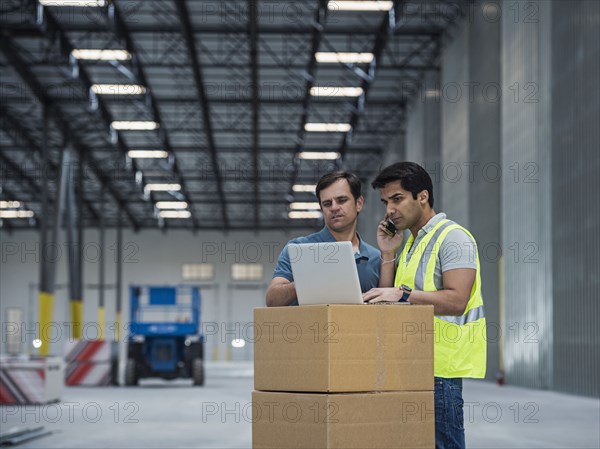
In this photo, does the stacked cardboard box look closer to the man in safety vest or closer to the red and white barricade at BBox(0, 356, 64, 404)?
the man in safety vest

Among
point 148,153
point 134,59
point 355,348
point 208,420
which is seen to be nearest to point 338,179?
point 355,348

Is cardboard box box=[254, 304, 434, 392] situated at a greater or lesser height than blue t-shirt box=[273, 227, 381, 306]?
lesser

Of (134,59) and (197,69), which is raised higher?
(134,59)

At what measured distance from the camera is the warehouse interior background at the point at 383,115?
1964cm

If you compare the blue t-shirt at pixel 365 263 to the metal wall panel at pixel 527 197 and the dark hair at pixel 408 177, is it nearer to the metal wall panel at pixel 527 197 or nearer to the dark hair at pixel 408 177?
the dark hair at pixel 408 177

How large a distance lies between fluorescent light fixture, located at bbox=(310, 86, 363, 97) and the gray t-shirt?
104ft

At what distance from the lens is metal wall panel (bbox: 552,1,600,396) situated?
1878 cm

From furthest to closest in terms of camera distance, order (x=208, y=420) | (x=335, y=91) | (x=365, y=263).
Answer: (x=335, y=91), (x=208, y=420), (x=365, y=263)

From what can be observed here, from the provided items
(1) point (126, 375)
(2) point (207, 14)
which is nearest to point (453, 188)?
(2) point (207, 14)

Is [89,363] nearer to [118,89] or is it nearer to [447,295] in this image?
[118,89]

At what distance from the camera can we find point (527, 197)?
23.6m

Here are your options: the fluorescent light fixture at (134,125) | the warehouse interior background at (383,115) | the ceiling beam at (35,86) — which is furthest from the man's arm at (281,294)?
the fluorescent light fixture at (134,125)

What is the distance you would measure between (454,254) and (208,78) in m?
32.5

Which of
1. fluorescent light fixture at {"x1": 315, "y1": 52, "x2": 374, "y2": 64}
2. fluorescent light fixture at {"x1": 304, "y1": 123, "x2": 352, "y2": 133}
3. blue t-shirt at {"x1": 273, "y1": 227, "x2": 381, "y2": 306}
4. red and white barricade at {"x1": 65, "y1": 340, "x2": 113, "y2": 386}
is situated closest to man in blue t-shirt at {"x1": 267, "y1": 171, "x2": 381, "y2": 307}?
blue t-shirt at {"x1": 273, "y1": 227, "x2": 381, "y2": 306}
